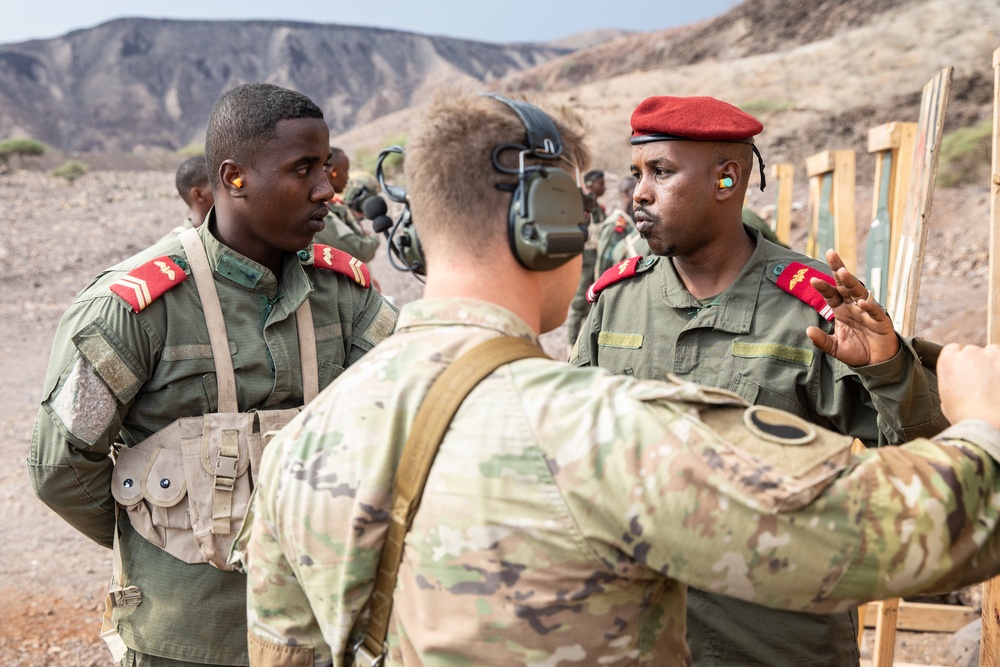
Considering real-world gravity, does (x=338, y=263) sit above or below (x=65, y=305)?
above

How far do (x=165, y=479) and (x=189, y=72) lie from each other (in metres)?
68.6

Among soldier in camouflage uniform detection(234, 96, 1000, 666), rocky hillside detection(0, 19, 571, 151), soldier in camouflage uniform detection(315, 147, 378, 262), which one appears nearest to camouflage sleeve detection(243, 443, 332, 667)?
soldier in camouflage uniform detection(234, 96, 1000, 666)

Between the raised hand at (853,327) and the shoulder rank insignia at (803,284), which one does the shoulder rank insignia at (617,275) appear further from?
the raised hand at (853,327)

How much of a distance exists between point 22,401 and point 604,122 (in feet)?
60.2

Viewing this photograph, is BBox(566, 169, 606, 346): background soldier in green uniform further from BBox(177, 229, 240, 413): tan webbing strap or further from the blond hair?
the blond hair

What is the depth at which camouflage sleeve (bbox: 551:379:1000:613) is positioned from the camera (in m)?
1.23

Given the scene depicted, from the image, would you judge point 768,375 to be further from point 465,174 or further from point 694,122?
point 465,174

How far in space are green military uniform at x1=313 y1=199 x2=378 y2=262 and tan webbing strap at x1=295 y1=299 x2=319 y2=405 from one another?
3516 millimetres

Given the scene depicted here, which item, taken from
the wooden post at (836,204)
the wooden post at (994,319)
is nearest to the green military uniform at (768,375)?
the wooden post at (994,319)

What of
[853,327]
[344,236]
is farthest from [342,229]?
[853,327]

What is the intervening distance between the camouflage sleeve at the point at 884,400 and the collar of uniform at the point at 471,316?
1.12m

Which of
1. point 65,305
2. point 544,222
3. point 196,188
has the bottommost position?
point 65,305

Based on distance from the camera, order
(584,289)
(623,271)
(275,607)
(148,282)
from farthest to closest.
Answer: (584,289) < (623,271) < (148,282) < (275,607)

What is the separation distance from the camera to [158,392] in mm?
2383
